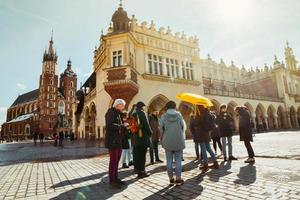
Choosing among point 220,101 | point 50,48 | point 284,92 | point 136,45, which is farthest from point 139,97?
point 50,48

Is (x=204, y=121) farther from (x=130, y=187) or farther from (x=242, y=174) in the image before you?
(x=130, y=187)

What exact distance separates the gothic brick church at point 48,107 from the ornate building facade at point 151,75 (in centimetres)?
4904

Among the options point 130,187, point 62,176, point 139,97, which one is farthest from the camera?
point 139,97

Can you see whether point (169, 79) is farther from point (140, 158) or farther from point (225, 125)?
point (140, 158)

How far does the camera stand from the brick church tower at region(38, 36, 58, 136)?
7850 centimetres

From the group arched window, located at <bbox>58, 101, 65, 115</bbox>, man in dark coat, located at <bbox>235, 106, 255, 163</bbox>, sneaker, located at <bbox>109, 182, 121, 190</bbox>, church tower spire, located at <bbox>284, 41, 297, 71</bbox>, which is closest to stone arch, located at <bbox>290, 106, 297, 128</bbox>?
church tower spire, located at <bbox>284, 41, 297, 71</bbox>

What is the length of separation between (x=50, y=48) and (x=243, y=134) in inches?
4138

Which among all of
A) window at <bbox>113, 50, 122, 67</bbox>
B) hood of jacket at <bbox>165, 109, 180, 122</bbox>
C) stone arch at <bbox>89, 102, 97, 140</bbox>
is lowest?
hood of jacket at <bbox>165, 109, 180, 122</bbox>

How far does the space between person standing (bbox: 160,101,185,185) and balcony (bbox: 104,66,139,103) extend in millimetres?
14036

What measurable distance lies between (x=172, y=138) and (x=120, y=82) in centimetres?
1440

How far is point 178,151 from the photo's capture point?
14.9 ft

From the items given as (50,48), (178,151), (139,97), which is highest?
(50,48)

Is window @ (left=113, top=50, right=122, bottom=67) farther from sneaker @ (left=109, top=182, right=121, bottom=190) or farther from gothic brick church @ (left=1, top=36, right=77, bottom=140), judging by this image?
gothic brick church @ (left=1, top=36, right=77, bottom=140)

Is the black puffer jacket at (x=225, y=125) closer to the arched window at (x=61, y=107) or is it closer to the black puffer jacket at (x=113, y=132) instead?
the black puffer jacket at (x=113, y=132)
